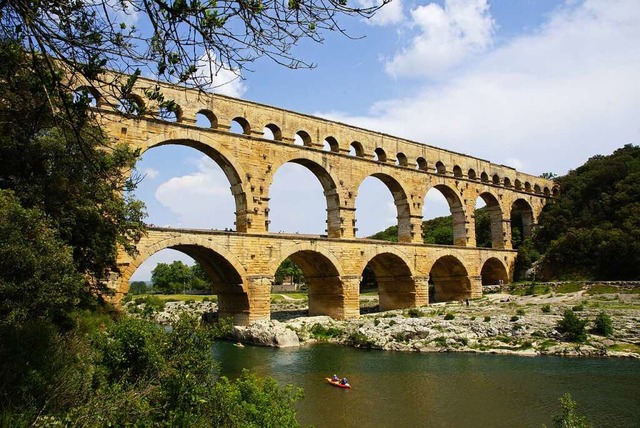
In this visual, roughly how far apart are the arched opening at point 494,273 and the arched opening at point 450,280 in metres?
4.10

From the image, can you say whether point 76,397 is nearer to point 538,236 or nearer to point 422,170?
point 422,170

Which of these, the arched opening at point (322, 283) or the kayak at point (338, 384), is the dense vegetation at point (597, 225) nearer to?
the arched opening at point (322, 283)

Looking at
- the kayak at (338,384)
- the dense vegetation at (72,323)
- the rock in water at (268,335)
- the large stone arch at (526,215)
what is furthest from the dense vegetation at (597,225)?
the dense vegetation at (72,323)

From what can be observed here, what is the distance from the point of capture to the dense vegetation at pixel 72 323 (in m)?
5.92

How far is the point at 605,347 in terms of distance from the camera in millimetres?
17625

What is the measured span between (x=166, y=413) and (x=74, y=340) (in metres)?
2.87

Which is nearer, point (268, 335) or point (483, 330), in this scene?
point (483, 330)

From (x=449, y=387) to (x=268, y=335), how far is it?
9864 mm

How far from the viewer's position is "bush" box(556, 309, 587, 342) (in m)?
18.6

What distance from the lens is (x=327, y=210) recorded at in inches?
1075

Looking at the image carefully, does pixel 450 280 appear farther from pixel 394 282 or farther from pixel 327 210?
pixel 327 210

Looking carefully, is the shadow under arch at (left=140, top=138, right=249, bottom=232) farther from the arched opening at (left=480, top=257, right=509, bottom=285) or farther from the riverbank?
the arched opening at (left=480, top=257, right=509, bottom=285)

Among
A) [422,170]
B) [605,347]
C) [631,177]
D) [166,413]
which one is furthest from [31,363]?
[631,177]

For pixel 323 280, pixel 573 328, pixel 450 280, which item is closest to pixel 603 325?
pixel 573 328
